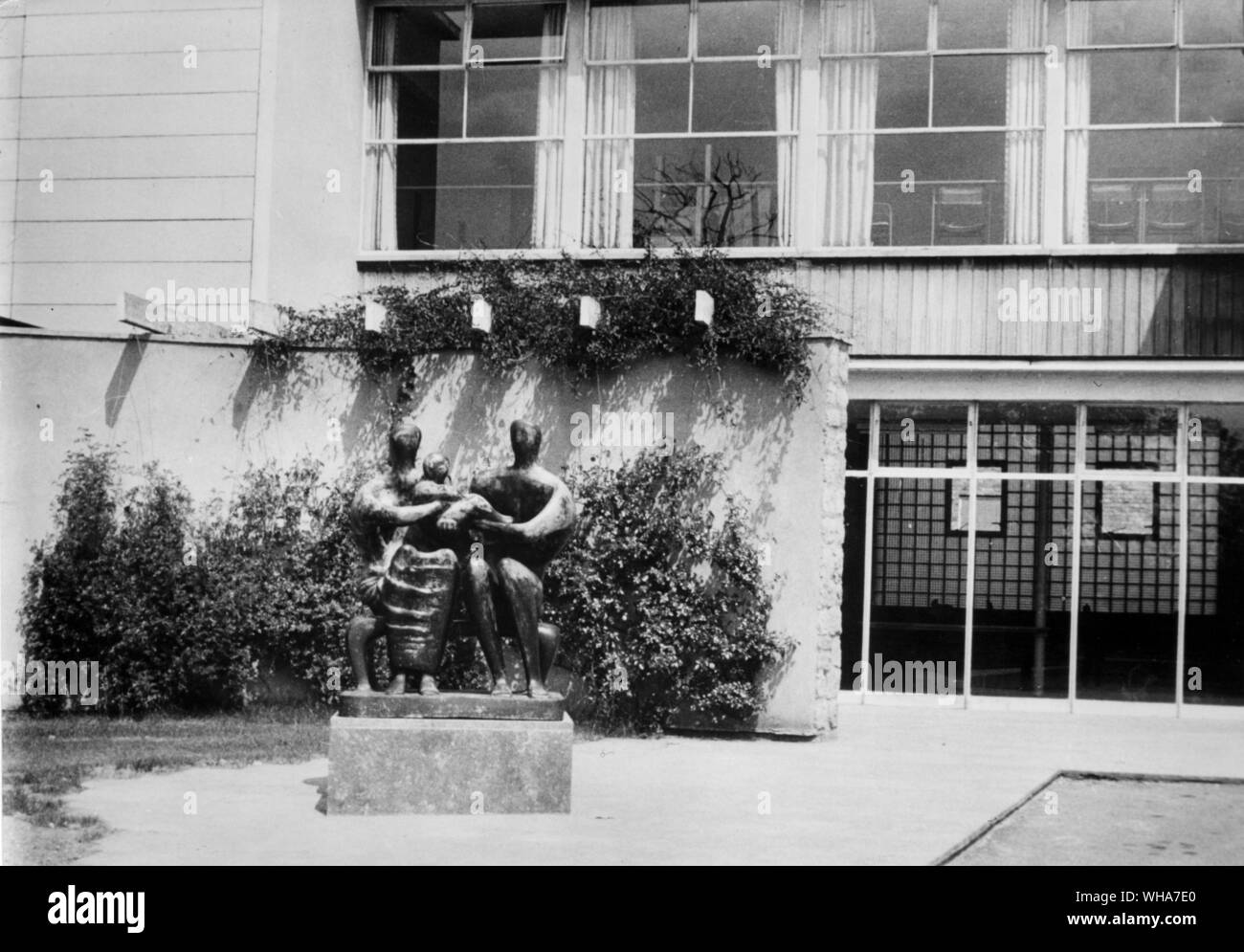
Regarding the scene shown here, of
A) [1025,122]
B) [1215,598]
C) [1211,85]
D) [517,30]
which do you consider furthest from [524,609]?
[1211,85]

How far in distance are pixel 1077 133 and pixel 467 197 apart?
6600 mm

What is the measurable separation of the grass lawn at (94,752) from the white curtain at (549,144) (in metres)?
6.50

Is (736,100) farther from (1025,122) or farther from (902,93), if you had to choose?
(1025,122)

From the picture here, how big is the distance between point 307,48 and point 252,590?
601 centimetres

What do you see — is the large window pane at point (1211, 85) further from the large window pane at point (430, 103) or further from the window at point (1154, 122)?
the large window pane at point (430, 103)

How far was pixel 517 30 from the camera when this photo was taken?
54.4ft

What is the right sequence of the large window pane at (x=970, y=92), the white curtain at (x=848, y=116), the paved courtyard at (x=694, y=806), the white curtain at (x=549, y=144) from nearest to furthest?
the paved courtyard at (x=694, y=806) < the large window pane at (x=970, y=92) < the white curtain at (x=848, y=116) < the white curtain at (x=549, y=144)

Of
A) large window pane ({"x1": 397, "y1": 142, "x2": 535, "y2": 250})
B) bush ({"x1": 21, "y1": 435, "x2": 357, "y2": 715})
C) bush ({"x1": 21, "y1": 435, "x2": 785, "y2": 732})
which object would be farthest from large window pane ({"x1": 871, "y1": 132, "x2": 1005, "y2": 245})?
bush ({"x1": 21, "y1": 435, "x2": 357, "y2": 715})

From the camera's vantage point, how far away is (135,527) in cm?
1213

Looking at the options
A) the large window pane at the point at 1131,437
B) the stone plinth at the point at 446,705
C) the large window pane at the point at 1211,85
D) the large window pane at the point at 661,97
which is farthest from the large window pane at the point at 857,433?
the stone plinth at the point at 446,705

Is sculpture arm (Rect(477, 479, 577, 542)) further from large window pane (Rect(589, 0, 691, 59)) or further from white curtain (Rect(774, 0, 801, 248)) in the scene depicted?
large window pane (Rect(589, 0, 691, 59))

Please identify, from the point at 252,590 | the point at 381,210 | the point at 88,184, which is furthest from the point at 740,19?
the point at 252,590

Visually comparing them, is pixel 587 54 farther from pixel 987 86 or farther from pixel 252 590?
pixel 252 590

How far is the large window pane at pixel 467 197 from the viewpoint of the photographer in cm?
1620
